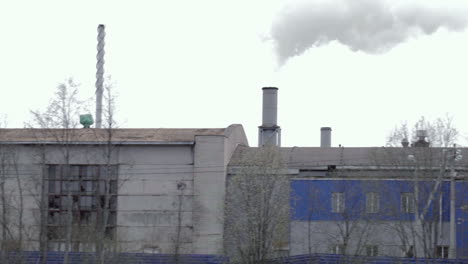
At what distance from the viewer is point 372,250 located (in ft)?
119

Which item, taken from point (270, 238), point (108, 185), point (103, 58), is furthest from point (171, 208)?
point (103, 58)

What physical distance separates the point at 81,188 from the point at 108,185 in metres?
2.63

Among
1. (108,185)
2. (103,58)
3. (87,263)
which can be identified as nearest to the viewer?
(87,263)

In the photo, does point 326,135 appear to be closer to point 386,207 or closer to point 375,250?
Result: point 386,207

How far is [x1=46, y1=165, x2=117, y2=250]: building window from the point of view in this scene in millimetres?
38344

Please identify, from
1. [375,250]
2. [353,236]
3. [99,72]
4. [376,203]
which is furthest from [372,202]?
[99,72]

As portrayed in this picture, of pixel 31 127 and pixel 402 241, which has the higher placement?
pixel 31 127

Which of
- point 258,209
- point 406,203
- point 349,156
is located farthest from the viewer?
point 349,156

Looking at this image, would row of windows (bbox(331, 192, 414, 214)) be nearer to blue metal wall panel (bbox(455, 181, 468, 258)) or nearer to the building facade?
the building facade

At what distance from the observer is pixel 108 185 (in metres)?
36.8

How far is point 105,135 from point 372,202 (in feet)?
46.0

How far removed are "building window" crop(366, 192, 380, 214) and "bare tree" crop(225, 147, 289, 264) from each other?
3852mm

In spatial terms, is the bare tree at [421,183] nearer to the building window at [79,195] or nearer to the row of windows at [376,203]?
the row of windows at [376,203]

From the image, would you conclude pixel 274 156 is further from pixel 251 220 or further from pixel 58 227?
pixel 58 227
